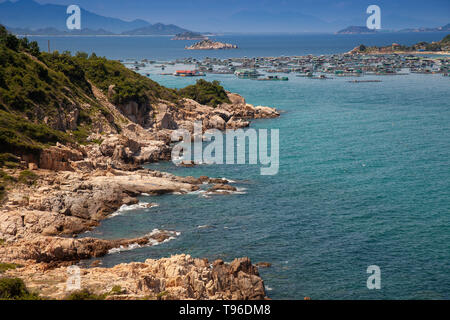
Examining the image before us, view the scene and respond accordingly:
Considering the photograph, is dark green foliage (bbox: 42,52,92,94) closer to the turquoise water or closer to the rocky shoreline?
the rocky shoreline

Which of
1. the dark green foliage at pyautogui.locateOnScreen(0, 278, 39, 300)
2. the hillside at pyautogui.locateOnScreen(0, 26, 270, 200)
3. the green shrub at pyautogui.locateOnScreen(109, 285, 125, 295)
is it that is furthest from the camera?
the hillside at pyautogui.locateOnScreen(0, 26, 270, 200)

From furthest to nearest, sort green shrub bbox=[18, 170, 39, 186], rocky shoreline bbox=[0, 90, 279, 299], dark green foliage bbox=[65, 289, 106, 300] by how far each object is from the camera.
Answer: green shrub bbox=[18, 170, 39, 186], rocky shoreline bbox=[0, 90, 279, 299], dark green foliage bbox=[65, 289, 106, 300]

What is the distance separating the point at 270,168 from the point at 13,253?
3557cm

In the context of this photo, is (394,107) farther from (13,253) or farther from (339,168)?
(13,253)

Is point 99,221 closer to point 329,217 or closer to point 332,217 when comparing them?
point 329,217

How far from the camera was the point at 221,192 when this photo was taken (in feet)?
177

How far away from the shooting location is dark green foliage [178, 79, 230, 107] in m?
105

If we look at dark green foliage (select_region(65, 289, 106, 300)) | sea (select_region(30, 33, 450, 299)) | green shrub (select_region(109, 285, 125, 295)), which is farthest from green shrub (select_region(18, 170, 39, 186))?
green shrub (select_region(109, 285, 125, 295))

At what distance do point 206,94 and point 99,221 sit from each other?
64.1 meters

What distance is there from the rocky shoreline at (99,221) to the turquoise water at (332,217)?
7.14 ft

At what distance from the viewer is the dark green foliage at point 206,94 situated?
105188mm

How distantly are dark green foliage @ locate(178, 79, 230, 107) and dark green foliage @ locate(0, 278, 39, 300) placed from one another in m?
78.5

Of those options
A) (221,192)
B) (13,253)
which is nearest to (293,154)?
(221,192)

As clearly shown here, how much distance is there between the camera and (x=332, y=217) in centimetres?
4631
